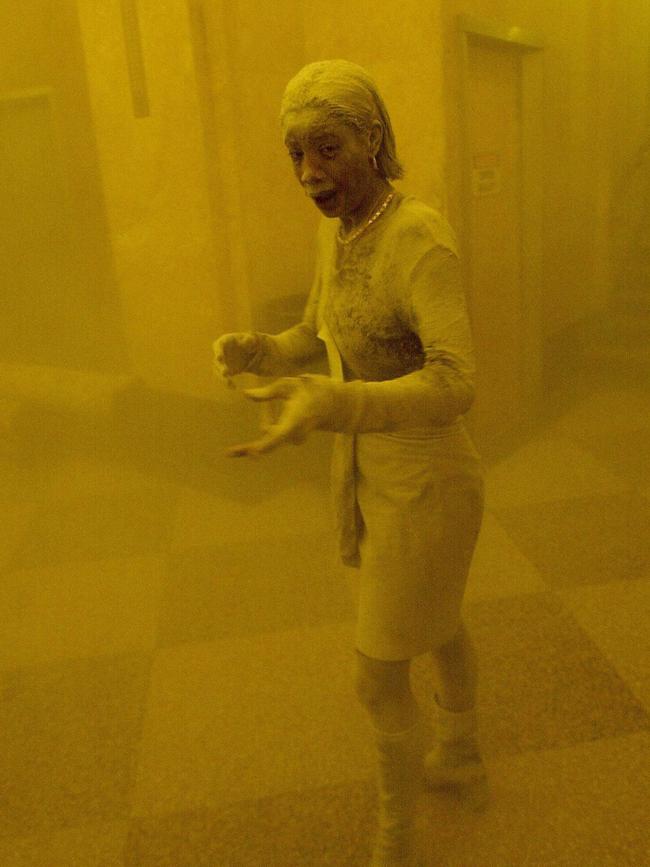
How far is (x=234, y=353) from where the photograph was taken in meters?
1.77

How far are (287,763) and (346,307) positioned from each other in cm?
145

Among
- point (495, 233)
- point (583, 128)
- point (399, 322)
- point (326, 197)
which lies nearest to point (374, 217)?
point (326, 197)

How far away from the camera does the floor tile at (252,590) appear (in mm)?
3162

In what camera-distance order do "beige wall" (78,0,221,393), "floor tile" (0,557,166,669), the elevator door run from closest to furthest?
"floor tile" (0,557,166,669) → the elevator door → "beige wall" (78,0,221,393)

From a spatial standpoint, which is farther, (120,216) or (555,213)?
(555,213)

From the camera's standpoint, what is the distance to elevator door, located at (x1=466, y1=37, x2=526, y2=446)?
4543 mm

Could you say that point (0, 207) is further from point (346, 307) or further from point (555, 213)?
point (346, 307)

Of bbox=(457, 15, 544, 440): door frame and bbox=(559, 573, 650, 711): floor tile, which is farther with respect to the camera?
bbox=(457, 15, 544, 440): door frame

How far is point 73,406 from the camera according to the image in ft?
17.5

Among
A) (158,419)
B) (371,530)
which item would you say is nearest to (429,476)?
(371,530)

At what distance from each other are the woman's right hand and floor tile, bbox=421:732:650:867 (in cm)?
124

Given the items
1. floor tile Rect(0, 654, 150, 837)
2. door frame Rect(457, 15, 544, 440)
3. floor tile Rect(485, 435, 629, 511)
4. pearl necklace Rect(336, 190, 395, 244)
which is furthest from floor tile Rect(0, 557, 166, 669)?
door frame Rect(457, 15, 544, 440)

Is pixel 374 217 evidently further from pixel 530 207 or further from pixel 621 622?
pixel 530 207

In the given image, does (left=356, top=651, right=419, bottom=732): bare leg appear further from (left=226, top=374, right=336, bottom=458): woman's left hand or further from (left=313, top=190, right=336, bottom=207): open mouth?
(left=313, top=190, right=336, bottom=207): open mouth
